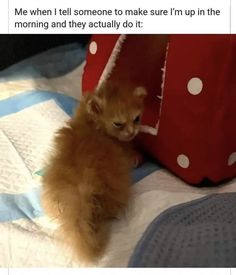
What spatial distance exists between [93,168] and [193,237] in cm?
20

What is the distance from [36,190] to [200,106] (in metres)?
0.33

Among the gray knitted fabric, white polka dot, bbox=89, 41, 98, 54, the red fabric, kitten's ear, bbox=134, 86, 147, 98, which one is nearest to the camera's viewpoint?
the gray knitted fabric

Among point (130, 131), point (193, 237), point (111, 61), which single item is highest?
point (111, 61)

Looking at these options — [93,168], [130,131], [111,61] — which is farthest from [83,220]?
[111,61]

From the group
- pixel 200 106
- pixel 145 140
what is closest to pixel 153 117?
pixel 145 140

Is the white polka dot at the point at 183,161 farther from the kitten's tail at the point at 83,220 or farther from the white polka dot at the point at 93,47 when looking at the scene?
the white polka dot at the point at 93,47

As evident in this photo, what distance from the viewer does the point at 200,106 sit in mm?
787

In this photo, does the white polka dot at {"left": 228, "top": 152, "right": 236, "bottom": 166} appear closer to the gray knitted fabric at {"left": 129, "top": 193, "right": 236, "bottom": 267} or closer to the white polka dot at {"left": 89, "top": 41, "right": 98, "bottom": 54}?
the gray knitted fabric at {"left": 129, "top": 193, "right": 236, "bottom": 267}

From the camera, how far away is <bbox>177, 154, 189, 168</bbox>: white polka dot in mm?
846

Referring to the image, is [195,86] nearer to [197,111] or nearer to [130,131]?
[197,111]

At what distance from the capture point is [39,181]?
0.86 metres

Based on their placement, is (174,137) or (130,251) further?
(174,137)

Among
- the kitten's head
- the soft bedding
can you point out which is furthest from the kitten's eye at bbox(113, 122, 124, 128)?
the soft bedding
